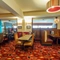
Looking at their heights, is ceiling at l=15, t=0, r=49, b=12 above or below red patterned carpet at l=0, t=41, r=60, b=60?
above

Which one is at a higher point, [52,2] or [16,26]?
[52,2]

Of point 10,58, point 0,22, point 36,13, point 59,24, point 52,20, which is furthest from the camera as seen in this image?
point 0,22

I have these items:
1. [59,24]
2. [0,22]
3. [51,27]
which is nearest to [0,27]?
[0,22]

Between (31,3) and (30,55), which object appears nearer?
(30,55)

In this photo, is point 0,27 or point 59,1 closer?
point 59,1

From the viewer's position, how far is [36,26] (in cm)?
721

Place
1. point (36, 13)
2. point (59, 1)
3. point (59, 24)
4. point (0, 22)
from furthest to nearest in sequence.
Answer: point (0, 22), point (59, 24), point (36, 13), point (59, 1)

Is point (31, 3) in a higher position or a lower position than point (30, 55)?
higher

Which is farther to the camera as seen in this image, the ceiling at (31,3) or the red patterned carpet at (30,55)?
the ceiling at (31,3)

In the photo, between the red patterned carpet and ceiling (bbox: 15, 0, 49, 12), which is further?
ceiling (bbox: 15, 0, 49, 12)

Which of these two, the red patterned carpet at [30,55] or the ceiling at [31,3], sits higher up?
the ceiling at [31,3]

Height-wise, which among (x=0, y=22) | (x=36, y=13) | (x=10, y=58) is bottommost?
(x=10, y=58)

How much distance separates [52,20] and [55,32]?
1.26 m

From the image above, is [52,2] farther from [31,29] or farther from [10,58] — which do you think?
[31,29]
